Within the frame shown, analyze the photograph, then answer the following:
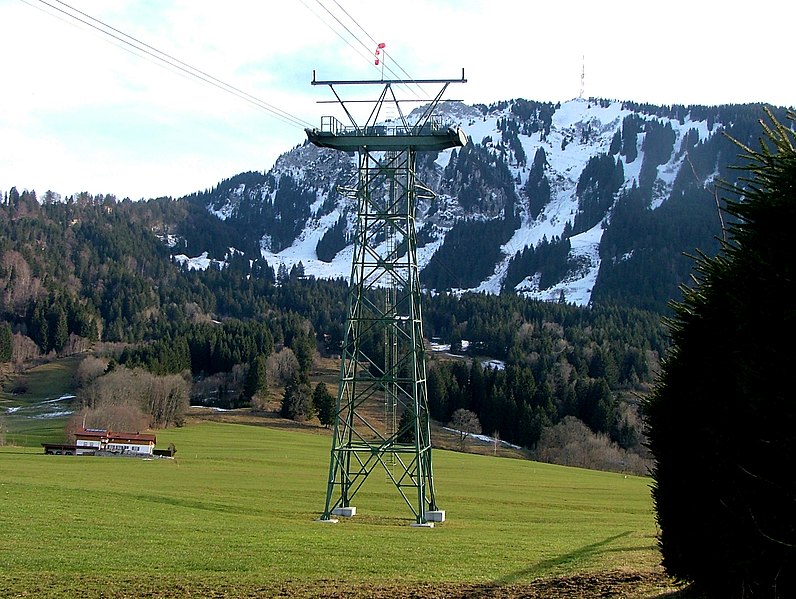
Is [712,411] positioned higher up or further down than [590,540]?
higher up

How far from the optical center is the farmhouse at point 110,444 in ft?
269

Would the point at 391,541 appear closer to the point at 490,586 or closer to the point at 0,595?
the point at 490,586

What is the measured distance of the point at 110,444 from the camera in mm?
83188

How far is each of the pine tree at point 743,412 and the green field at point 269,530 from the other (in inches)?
201

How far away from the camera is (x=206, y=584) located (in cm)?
1820

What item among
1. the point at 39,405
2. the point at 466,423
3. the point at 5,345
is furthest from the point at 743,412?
the point at 5,345

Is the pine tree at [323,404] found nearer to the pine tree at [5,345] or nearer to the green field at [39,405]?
the green field at [39,405]

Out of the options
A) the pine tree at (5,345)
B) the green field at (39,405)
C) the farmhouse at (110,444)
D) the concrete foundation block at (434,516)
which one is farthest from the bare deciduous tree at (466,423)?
the pine tree at (5,345)

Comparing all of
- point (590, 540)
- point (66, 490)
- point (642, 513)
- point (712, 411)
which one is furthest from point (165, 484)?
point (712, 411)

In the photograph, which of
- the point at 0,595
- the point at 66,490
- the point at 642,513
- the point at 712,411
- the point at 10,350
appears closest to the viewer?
the point at 712,411

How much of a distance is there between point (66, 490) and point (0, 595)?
29989 millimetres

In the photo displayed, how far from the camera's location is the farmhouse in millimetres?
82000

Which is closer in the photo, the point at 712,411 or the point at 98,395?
the point at 712,411

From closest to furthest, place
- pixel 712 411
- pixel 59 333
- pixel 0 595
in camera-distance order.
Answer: pixel 712 411, pixel 0 595, pixel 59 333
